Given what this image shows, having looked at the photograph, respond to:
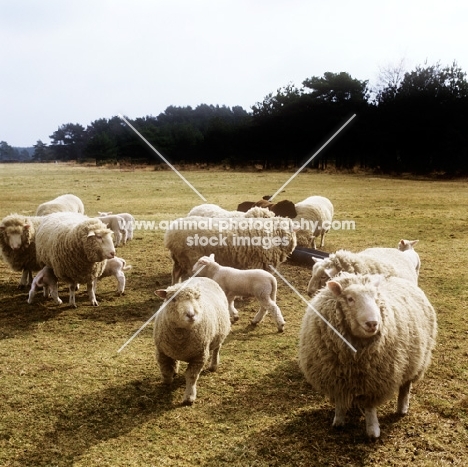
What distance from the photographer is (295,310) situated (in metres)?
8.18

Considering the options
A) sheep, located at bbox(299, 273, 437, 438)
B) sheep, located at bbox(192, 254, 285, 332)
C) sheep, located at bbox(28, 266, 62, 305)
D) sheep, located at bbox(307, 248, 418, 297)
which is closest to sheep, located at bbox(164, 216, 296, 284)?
sheep, located at bbox(192, 254, 285, 332)

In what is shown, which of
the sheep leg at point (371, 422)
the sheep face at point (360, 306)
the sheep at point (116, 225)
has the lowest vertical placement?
the sheep leg at point (371, 422)

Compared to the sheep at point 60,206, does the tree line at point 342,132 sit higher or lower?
Answer: higher

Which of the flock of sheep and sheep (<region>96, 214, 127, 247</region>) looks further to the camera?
sheep (<region>96, 214, 127, 247</region>)

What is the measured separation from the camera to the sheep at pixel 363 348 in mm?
4328

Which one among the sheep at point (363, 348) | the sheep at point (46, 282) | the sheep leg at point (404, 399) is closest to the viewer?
the sheep at point (363, 348)

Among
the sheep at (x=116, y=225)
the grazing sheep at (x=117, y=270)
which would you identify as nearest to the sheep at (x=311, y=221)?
the sheep at (x=116, y=225)

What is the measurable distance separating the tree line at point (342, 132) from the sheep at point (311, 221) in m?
30.5

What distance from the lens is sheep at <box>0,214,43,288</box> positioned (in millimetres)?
9047

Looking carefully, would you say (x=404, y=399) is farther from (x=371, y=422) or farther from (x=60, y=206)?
(x=60, y=206)

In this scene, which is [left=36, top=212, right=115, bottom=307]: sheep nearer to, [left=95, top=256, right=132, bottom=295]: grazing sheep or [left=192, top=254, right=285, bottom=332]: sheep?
[left=95, top=256, right=132, bottom=295]: grazing sheep

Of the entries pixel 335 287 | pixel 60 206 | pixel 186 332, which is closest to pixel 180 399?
pixel 186 332

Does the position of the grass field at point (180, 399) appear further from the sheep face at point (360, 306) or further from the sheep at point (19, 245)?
the sheep face at point (360, 306)

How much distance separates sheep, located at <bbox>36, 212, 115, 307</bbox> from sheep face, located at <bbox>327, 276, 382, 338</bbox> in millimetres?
4896
